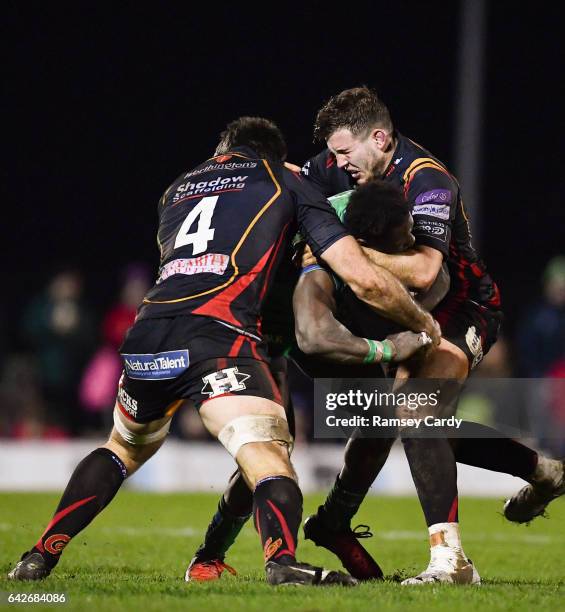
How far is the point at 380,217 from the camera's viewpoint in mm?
6051

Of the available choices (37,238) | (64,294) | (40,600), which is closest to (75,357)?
(64,294)

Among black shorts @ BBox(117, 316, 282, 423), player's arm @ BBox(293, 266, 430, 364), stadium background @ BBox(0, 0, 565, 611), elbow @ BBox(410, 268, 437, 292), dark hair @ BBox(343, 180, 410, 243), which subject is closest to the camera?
black shorts @ BBox(117, 316, 282, 423)

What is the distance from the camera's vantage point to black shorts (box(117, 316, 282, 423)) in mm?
5727

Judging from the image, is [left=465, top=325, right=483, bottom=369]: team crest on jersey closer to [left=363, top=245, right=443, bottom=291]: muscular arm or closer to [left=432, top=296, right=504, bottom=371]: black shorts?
[left=432, top=296, right=504, bottom=371]: black shorts

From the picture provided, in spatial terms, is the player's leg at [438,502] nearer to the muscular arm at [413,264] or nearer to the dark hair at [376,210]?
the muscular arm at [413,264]

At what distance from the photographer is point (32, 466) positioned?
554 inches

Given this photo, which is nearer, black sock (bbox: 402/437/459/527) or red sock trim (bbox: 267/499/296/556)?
red sock trim (bbox: 267/499/296/556)

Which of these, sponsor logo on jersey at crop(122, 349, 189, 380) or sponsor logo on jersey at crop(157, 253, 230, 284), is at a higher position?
sponsor logo on jersey at crop(157, 253, 230, 284)

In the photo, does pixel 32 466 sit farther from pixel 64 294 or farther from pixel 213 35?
pixel 213 35

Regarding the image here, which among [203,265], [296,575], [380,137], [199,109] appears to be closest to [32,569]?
[296,575]

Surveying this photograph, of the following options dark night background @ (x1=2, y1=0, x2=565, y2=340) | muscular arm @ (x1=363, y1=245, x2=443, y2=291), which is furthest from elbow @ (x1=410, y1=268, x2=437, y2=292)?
dark night background @ (x1=2, y1=0, x2=565, y2=340)

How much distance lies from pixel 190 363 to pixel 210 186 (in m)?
0.94

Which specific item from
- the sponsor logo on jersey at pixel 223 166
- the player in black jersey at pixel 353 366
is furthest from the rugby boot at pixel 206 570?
the sponsor logo on jersey at pixel 223 166

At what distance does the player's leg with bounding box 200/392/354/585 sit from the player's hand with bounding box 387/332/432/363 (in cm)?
67
